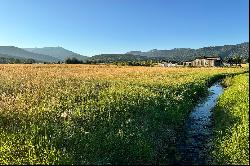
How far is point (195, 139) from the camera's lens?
2048cm

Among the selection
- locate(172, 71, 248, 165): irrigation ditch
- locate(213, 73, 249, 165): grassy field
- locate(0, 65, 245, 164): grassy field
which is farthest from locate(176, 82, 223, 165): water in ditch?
locate(213, 73, 249, 165): grassy field

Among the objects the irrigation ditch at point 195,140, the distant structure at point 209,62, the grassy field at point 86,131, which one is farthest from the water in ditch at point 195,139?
the distant structure at point 209,62

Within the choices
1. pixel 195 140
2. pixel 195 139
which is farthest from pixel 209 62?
pixel 195 140

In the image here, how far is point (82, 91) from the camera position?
27203 millimetres

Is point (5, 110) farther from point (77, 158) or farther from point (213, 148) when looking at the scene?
point (213, 148)

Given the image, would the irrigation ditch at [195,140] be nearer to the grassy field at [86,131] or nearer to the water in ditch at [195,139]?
the water in ditch at [195,139]

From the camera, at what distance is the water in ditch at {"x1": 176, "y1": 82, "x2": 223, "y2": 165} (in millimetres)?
17031

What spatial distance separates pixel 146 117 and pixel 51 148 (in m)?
7.82

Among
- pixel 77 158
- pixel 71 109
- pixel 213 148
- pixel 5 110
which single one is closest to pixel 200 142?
pixel 213 148

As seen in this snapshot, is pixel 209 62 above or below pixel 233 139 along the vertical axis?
above

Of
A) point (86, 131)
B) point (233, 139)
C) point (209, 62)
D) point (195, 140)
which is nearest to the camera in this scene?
point (86, 131)

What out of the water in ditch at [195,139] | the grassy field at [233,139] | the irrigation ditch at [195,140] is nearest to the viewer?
the grassy field at [233,139]

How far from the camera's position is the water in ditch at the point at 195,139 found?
55.9ft

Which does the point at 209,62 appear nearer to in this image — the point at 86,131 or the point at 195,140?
the point at 195,140
